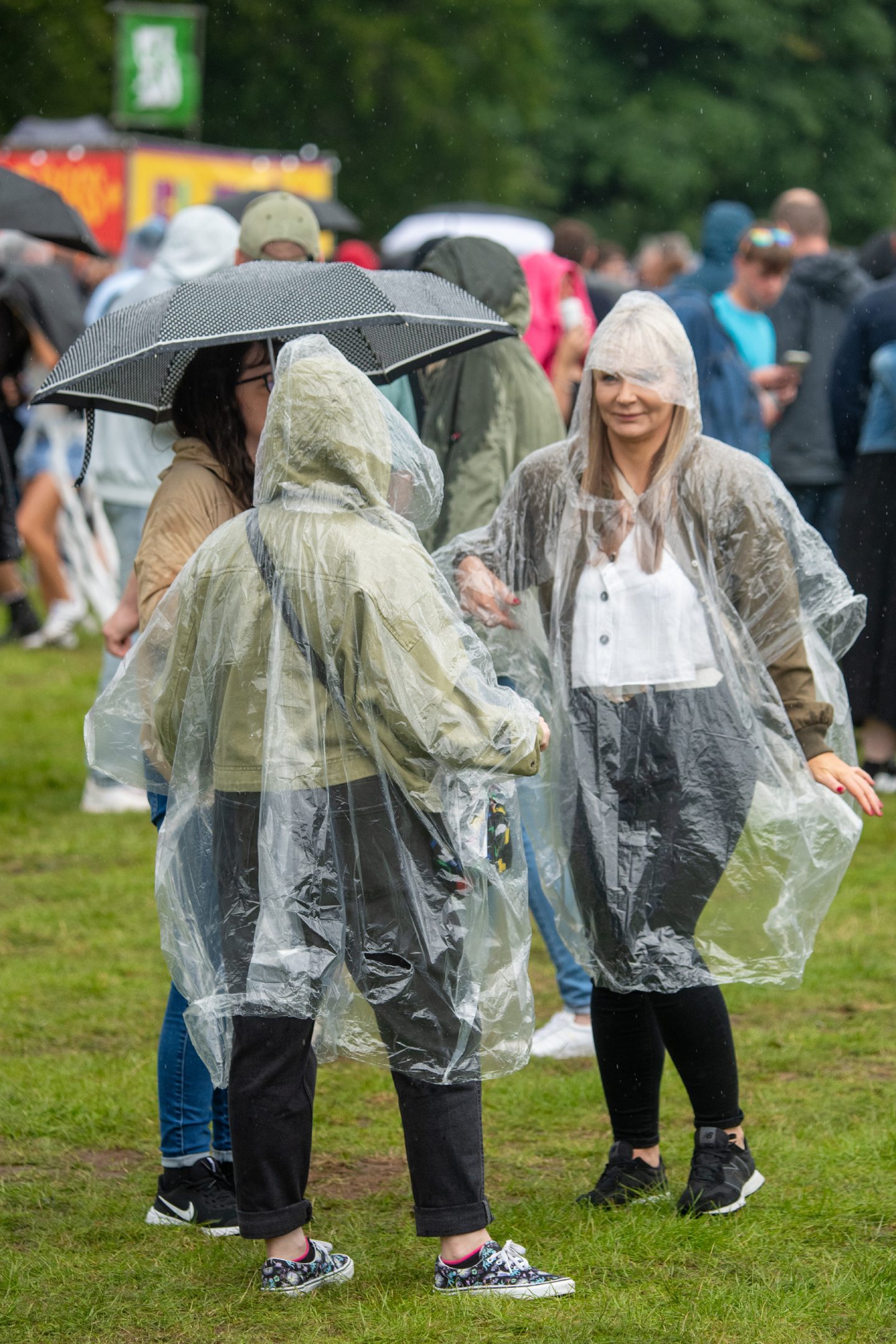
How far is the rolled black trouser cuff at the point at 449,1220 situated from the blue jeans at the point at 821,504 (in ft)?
17.0

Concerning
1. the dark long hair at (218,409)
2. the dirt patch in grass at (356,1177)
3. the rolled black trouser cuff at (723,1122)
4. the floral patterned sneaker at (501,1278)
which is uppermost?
the dark long hair at (218,409)

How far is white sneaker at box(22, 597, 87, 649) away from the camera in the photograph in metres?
10.7

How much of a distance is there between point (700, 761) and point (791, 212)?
232 inches

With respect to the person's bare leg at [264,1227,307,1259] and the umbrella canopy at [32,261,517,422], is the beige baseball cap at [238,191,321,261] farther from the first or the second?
the person's bare leg at [264,1227,307,1259]

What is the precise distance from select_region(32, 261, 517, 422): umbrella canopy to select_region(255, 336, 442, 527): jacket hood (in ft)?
0.96

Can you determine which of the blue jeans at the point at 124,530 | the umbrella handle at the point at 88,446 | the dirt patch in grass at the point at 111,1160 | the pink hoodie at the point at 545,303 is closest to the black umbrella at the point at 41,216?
the blue jeans at the point at 124,530

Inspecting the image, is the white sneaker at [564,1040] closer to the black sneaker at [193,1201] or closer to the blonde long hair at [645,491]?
the black sneaker at [193,1201]

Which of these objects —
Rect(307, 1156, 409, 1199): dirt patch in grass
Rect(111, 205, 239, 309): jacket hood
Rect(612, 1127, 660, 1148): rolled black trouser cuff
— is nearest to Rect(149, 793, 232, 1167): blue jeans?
Rect(307, 1156, 409, 1199): dirt patch in grass

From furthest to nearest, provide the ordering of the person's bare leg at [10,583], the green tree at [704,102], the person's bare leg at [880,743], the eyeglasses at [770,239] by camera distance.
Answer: the green tree at [704,102], the person's bare leg at [10,583], the person's bare leg at [880,743], the eyeglasses at [770,239]

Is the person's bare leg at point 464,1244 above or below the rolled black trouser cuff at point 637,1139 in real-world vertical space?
above

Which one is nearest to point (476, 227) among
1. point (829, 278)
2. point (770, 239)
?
point (829, 278)

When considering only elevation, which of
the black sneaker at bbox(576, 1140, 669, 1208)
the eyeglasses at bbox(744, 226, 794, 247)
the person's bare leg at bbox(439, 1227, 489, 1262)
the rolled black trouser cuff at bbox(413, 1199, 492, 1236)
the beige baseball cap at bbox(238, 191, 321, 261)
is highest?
the eyeglasses at bbox(744, 226, 794, 247)

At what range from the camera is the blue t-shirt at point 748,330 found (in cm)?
722

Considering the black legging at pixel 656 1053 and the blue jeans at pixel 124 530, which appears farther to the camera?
the blue jeans at pixel 124 530
